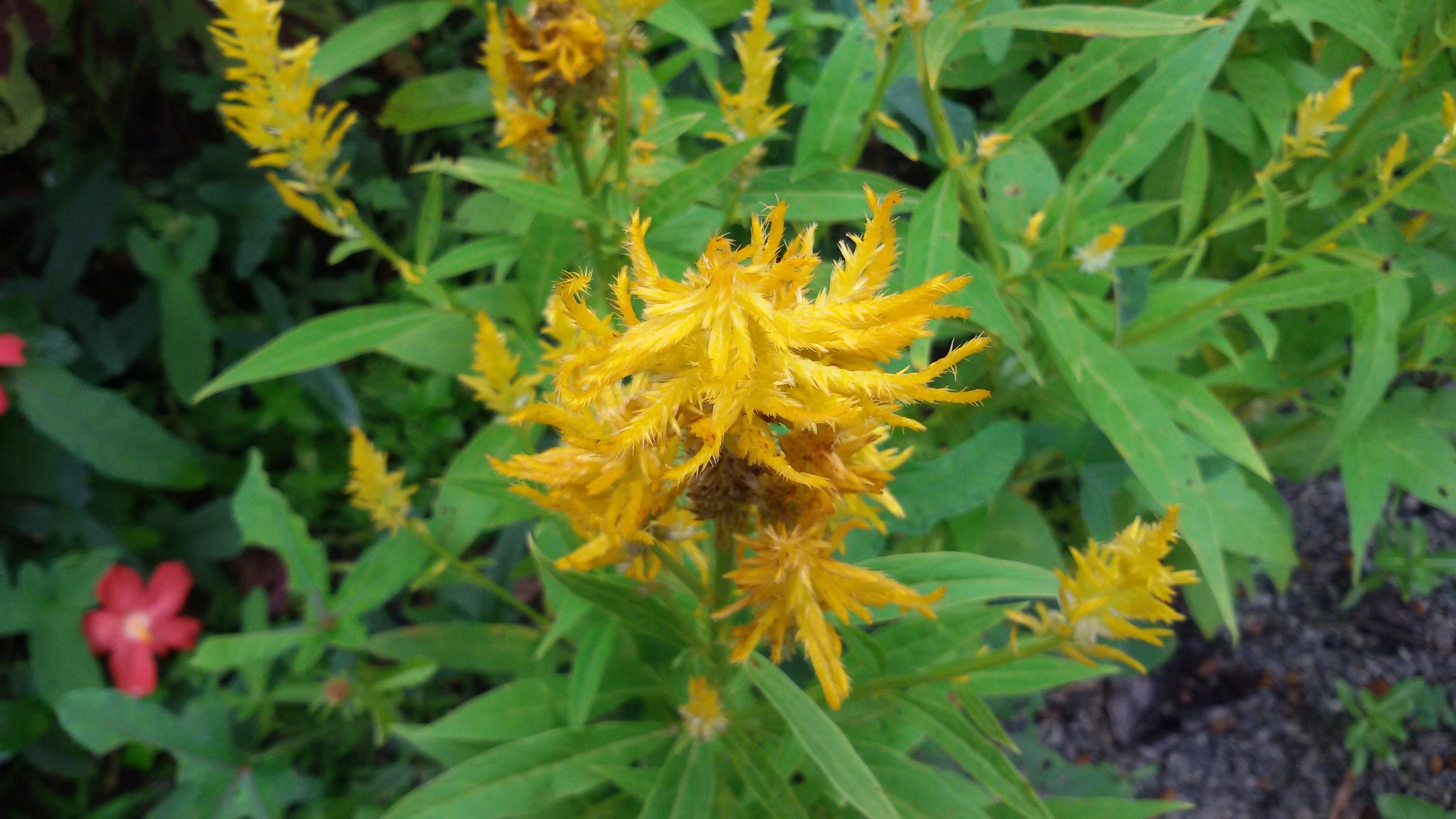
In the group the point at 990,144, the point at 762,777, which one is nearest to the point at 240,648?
the point at 762,777

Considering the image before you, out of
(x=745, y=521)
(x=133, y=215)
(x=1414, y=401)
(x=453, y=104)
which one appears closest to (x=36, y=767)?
(x=133, y=215)

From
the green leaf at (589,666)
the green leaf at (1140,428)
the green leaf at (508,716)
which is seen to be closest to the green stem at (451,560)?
the green leaf at (508,716)

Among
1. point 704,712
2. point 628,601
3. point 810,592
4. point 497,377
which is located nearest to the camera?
point 810,592

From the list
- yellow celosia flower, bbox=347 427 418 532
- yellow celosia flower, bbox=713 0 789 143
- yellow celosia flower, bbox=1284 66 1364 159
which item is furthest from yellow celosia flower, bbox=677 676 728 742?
yellow celosia flower, bbox=1284 66 1364 159

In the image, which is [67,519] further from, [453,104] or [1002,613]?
[1002,613]

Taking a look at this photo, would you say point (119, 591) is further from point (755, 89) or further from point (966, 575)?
point (966, 575)

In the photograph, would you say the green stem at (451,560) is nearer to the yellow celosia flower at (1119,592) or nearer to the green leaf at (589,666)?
the green leaf at (589,666)
